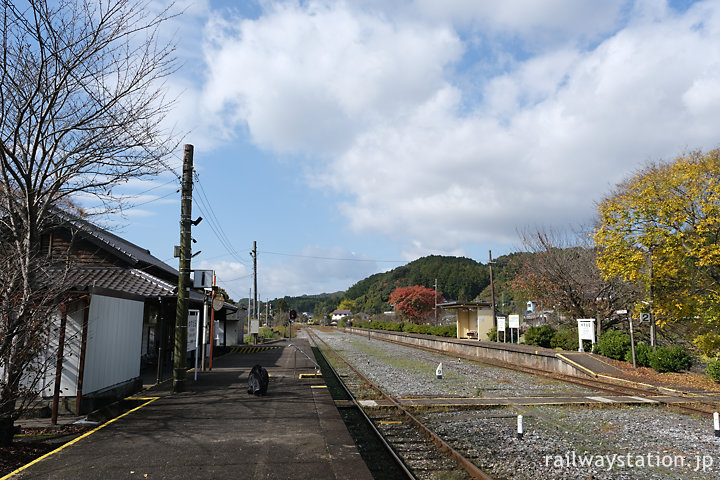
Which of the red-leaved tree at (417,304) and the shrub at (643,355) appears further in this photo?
the red-leaved tree at (417,304)

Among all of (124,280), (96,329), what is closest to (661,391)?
(96,329)

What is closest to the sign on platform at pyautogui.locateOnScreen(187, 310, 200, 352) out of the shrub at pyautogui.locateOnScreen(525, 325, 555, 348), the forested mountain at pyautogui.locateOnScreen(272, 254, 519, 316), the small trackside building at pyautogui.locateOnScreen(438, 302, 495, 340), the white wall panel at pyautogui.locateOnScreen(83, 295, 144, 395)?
the white wall panel at pyautogui.locateOnScreen(83, 295, 144, 395)

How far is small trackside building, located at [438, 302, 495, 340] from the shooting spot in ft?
113

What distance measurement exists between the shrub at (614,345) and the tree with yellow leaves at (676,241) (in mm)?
1580

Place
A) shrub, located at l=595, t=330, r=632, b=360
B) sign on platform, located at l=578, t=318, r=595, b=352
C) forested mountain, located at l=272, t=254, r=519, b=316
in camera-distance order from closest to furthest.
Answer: shrub, located at l=595, t=330, r=632, b=360, sign on platform, located at l=578, t=318, r=595, b=352, forested mountain, located at l=272, t=254, r=519, b=316

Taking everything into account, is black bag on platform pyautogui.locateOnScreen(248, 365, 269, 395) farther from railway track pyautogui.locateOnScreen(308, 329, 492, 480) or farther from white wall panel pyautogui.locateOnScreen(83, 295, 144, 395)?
white wall panel pyautogui.locateOnScreen(83, 295, 144, 395)

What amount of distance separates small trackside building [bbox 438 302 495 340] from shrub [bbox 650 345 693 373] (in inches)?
702

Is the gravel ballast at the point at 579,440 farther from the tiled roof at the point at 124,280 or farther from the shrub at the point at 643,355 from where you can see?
the tiled roof at the point at 124,280

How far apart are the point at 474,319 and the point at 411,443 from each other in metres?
31.7

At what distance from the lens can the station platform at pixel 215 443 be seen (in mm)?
5742

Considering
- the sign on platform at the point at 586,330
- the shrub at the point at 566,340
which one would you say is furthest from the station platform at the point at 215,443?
the shrub at the point at 566,340

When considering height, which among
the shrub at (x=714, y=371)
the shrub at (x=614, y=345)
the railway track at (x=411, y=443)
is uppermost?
the shrub at (x=614, y=345)

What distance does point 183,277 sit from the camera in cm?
1185

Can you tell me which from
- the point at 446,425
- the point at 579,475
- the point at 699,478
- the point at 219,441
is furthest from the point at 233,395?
the point at 699,478
